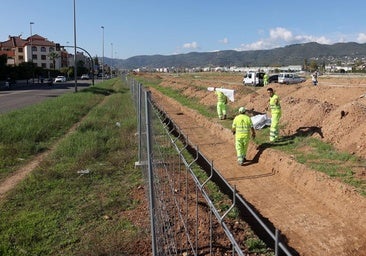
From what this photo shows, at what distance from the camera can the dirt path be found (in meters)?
7.38

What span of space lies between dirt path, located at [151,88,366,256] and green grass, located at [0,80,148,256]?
9.52 ft

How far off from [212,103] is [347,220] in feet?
66.0

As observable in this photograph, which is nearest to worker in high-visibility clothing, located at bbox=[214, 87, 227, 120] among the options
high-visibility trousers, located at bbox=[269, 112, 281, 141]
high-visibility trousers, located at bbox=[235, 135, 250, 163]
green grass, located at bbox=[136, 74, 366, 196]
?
green grass, located at bbox=[136, 74, 366, 196]

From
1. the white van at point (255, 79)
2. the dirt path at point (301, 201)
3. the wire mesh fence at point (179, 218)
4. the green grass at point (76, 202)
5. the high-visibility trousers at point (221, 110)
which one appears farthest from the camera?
the white van at point (255, 79)

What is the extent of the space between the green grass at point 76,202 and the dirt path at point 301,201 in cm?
290

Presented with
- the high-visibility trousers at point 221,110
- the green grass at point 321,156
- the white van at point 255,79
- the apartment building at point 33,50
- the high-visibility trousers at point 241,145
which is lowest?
the green grass at point 321,156

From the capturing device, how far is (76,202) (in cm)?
805

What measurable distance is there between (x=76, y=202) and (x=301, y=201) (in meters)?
5.07

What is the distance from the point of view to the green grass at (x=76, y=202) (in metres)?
6.17

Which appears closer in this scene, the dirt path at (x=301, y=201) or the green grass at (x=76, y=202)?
the green grass at (x=76, y=202)

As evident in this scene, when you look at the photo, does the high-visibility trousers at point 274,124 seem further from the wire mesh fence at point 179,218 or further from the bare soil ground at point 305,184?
the wire mesh fence at point 179,218

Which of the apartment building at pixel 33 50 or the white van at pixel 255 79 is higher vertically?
the apartment building at pixel 33 50

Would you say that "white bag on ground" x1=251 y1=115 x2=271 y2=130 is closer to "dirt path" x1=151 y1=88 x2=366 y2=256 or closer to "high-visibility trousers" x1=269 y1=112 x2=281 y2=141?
"dirt path" x1=151 y1=88 x2=366 y2=256

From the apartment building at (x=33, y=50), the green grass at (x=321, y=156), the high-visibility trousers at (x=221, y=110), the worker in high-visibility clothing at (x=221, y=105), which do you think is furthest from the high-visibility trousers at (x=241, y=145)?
the apartment building at (x=33, y=50)
